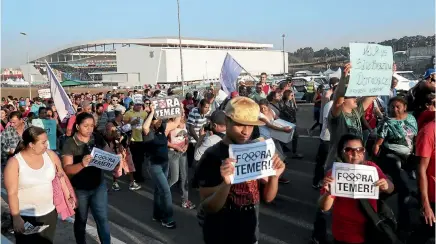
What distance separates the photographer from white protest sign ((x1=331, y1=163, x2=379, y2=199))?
2940 mm

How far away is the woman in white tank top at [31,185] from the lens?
11.9ft

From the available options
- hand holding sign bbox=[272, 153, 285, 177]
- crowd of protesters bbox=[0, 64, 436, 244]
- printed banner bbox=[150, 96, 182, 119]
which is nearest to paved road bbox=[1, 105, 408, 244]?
crowd of protesters bbox=[0, 64, 436, 244]

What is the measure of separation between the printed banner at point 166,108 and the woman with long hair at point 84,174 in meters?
1.82

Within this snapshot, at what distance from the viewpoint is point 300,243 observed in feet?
15.9

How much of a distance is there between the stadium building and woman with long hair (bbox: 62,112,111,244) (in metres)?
67.6

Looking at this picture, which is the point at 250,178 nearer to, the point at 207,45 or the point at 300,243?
the point at 300,243

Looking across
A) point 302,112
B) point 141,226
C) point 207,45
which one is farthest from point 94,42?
point 141,226

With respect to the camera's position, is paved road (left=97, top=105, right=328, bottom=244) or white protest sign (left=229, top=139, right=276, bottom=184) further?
paved road (left=97, top=105, right=328, bottom=244)

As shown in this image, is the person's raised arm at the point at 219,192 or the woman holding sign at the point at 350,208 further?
the woman holding sign at the point at 350,208

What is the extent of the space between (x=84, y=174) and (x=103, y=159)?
280 millimetres

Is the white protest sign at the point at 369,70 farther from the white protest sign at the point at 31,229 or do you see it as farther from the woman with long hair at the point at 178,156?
the white protest sign at the point at 31,229

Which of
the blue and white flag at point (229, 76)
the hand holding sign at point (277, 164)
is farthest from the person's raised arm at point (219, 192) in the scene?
the blue and white flag at point (229, 76)

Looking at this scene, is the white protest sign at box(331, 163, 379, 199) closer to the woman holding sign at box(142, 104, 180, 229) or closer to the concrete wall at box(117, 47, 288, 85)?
the woman holding sign at box(142, 104, 180, 229)

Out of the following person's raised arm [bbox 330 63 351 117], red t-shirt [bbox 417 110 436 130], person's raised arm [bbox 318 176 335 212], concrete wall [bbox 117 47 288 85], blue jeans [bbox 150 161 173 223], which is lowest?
blue jeans [bbox 150 161 173 223]
